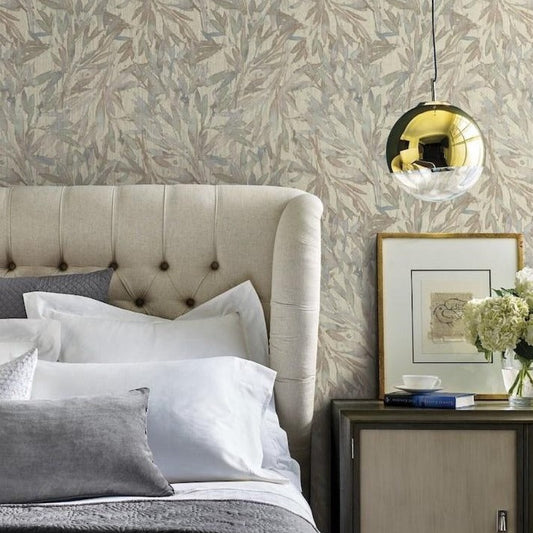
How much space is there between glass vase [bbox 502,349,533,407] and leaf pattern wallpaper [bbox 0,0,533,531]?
1.37ft

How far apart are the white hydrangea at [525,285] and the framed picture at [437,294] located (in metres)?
0.19

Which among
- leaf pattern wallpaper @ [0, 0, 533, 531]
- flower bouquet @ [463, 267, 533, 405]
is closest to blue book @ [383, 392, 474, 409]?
flower bouquet @ [463, 267, 533, 405]

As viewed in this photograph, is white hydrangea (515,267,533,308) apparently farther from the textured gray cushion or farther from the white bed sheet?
the textured gray cushion

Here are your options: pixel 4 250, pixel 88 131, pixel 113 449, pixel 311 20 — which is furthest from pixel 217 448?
pixel 311 20

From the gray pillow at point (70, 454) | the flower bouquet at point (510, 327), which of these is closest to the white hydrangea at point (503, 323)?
the flower bouquet at point (510, 327)

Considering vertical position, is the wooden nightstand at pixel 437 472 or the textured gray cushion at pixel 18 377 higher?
the textured gray cushion at pixel 18 377

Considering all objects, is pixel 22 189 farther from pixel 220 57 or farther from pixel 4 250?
pixel 220 57

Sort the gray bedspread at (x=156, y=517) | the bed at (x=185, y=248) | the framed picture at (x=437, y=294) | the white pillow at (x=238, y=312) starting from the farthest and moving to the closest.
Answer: the framed picture at (x=437, y=294)
the bed at (x=185, y=248)
the white pillow at (x=238, y=312)
the gray bedspread at (x=156, y=517)

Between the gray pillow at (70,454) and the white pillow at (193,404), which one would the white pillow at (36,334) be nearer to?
the white pillow at (193,404)

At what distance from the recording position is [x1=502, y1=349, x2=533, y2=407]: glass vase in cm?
262

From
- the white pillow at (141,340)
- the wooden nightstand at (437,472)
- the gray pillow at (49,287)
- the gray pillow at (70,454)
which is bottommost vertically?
the wooden nightstand at (437,472)

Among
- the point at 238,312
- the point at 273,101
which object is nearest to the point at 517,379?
the point at 238,312

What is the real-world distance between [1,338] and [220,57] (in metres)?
1.13

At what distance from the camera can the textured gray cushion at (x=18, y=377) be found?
206cm
